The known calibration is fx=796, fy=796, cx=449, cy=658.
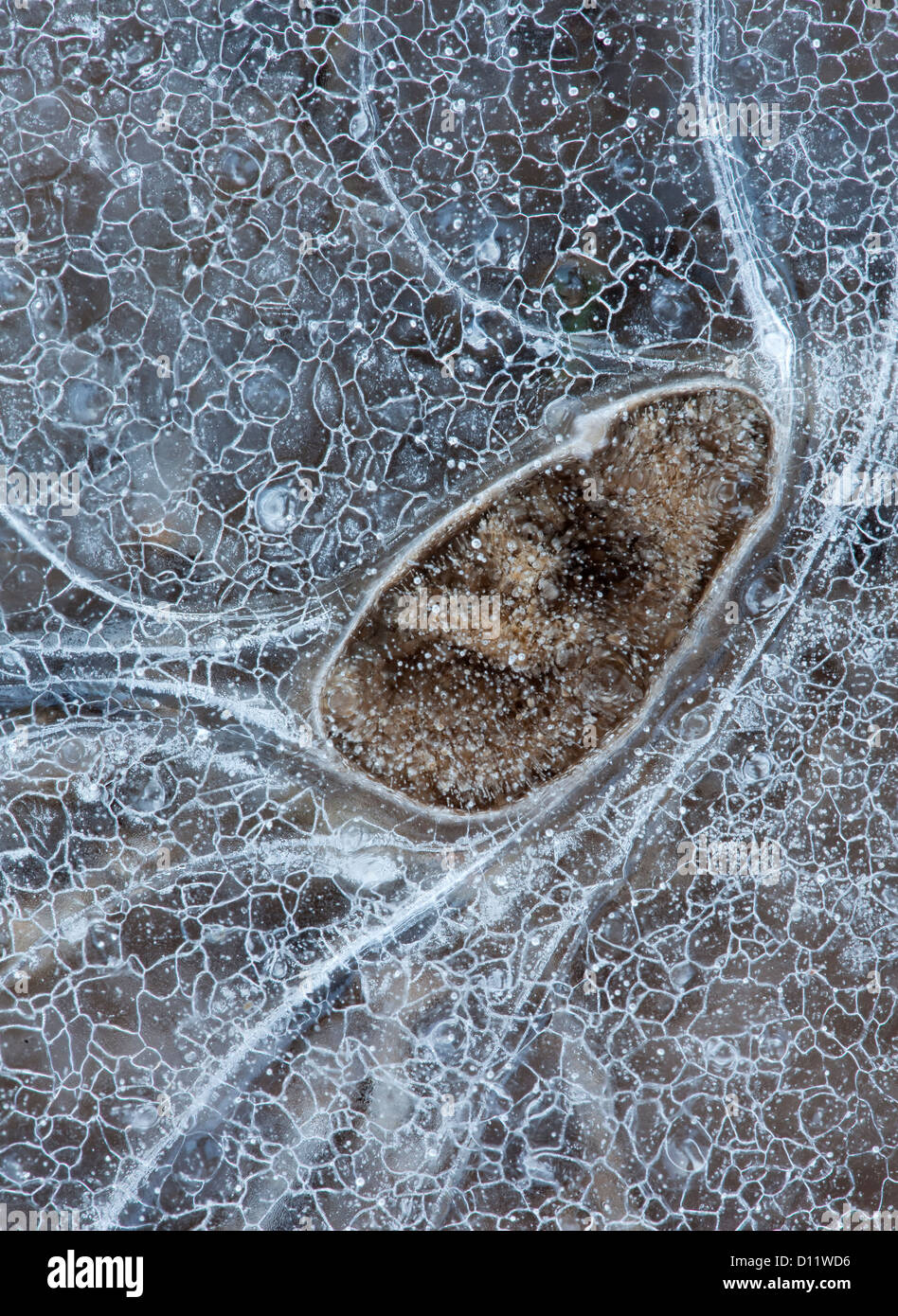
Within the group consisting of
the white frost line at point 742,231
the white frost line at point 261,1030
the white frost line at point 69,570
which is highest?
the white frost line at point 742,231

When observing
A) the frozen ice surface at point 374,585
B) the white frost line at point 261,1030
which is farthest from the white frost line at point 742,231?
the white frost line at point 261,1030

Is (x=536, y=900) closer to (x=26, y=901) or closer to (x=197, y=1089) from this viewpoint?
(x=197, y=1089)

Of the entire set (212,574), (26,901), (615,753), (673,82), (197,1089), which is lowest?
(197,1089)

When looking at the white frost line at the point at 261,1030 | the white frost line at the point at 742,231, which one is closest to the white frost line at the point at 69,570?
the white frost line at the point at 261,1030

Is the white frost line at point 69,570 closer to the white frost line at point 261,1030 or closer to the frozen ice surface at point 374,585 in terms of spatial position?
the frozen ice surface at point 374,585

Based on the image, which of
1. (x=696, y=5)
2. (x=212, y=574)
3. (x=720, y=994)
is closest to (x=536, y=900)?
(x=720, y=994)

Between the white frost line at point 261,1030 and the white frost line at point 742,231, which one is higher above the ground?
the white frost line at point 742,231

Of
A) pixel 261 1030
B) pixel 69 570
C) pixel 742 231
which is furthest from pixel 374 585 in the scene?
pixel 742 231
